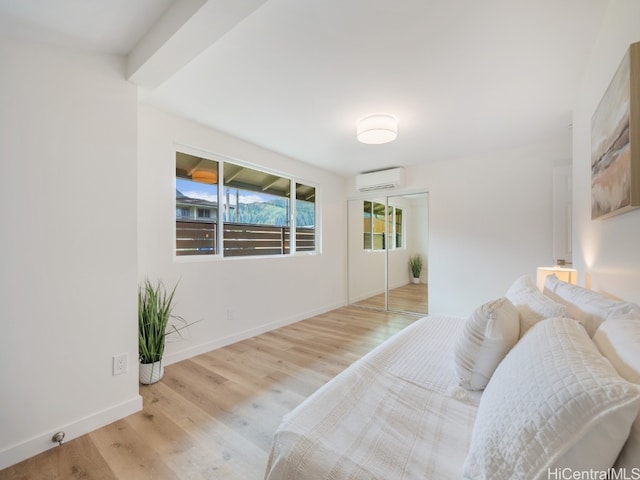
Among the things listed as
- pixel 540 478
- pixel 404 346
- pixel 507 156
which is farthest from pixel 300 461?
pixel 507 156

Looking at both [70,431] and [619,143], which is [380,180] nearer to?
[619,143]

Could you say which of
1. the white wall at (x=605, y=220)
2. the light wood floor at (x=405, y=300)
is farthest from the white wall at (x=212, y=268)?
the white wall at (x=605, y=220)

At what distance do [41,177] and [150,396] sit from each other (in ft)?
5.34

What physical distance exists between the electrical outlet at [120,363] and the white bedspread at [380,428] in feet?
5.06

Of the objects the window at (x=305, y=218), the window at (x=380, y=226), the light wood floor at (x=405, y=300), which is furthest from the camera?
the window at (x=380, y=226)

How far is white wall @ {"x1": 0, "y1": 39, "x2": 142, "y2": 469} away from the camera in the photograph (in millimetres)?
1439

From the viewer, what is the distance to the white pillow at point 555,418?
1.67 feet

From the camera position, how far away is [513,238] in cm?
349

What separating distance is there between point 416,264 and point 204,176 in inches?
159

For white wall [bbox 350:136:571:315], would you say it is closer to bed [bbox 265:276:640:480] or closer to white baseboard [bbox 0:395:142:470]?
bed [bbox 265:276:640:480]

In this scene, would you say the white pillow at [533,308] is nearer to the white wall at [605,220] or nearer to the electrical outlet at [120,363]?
the white wall at [605,220]

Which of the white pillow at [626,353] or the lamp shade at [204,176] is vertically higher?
the lamp shade at [204,176]

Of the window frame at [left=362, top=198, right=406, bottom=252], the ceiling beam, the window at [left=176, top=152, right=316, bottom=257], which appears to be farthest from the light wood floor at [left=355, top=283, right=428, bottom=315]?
the ceiling beam

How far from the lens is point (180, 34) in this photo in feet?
4.58
